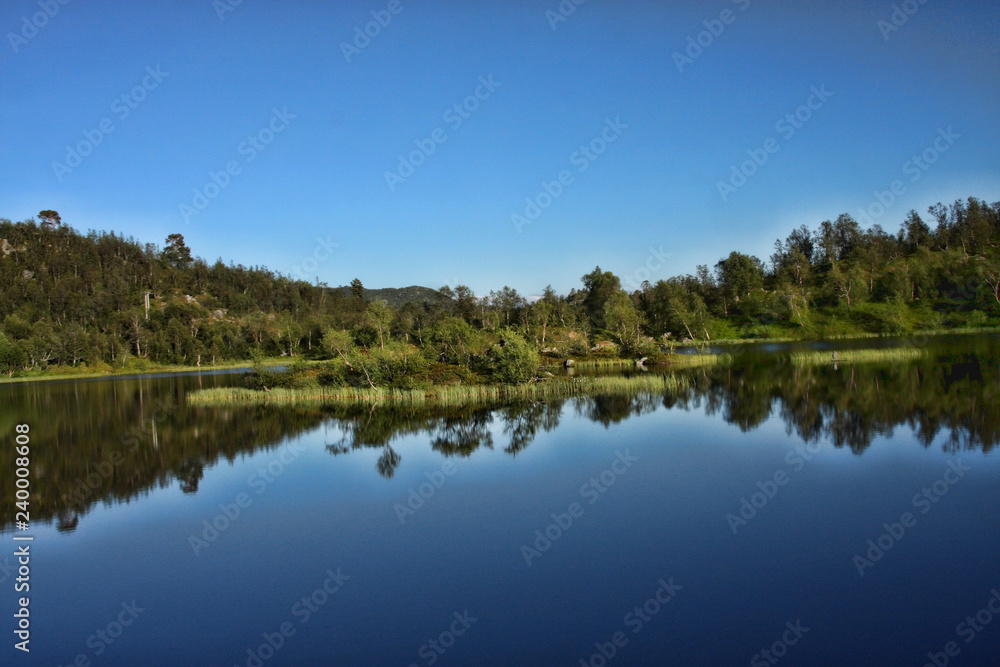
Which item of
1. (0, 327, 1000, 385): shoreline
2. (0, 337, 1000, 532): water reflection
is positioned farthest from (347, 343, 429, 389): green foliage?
(0, 327, 1000, 385): shoreline

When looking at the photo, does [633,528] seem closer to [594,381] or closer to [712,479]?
[712,479]

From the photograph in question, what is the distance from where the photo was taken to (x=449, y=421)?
33.3m

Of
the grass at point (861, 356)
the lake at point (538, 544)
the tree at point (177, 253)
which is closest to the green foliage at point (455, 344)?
the lake at point (538, 544)

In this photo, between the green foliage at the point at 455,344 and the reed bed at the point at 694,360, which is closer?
the green foliage at the point at 455,344

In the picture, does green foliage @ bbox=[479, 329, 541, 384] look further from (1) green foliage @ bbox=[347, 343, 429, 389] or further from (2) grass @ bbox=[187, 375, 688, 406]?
(1) green foliage @ bbox=[347, 343, 429, 389]

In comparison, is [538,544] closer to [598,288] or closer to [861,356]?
[861,356]

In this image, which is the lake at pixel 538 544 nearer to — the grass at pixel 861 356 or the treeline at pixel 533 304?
the grass at pixel 861 356

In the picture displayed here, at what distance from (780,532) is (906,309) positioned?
3439 inches

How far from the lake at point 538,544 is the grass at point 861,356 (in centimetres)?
1952

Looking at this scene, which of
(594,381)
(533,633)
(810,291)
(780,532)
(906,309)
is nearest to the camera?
(533,633)

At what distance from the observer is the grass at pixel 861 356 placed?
48438mm

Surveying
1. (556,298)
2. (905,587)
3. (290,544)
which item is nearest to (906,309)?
(556,298)

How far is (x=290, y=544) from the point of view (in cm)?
1590

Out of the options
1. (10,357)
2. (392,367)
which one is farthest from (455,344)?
(10,357)
